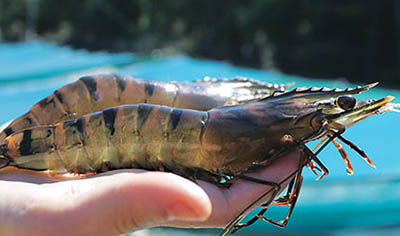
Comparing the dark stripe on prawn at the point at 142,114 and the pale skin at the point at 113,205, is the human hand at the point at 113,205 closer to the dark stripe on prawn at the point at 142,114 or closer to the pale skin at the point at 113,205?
the pale skin at the point at 113,205

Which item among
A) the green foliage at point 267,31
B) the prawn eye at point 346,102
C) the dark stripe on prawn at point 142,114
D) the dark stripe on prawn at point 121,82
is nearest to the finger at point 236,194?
the prawn eye at point 346,102

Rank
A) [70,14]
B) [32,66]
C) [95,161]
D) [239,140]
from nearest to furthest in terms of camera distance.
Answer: [239,140]
[95,161]
[32,66]
[70,14]

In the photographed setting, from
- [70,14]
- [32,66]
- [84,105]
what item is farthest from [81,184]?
[70,14]

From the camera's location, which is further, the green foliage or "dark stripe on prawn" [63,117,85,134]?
the green foliage

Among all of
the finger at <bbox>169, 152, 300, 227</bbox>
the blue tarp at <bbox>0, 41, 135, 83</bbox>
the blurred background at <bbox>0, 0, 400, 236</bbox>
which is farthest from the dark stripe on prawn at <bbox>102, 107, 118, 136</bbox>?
the blue tarp at <bbox>0, 41, 135, 83</bbox>

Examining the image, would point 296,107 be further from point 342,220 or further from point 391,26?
point 391,26

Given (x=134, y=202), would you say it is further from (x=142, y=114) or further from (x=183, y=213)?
(x=142, y=114)

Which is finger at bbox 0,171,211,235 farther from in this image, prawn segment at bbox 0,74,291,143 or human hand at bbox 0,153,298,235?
prawn segment at bbox 0,74,291,143
